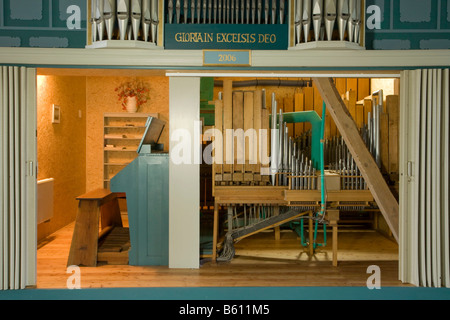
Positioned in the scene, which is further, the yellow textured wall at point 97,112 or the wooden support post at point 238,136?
the yellow textured wall at point 97,112

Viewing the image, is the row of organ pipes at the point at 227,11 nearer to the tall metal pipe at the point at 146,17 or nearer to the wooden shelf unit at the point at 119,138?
the tall metal pipe at the point at 146,17

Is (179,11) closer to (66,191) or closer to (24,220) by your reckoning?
(24,220)

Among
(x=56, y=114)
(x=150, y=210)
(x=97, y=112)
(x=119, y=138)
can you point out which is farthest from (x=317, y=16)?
(x=97, y=112)

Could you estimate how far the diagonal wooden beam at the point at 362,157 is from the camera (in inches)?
189

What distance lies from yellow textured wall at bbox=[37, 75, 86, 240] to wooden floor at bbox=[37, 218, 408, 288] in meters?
1.25

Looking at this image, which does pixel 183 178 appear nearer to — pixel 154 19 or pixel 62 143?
pixel 154 19

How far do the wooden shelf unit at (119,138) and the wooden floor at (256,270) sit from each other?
256 centimetres

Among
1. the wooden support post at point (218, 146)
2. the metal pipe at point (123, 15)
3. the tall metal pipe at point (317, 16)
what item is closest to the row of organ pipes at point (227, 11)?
the tall metal pipe at point (317, 16)

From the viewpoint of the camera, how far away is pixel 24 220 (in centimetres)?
430

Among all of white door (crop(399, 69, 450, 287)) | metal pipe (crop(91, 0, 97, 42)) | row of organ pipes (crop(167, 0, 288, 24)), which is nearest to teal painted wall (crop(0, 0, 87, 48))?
metal pipe (crop(91, 0, 97, 42))

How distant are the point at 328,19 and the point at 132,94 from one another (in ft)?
16.1

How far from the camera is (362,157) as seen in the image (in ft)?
16.2
